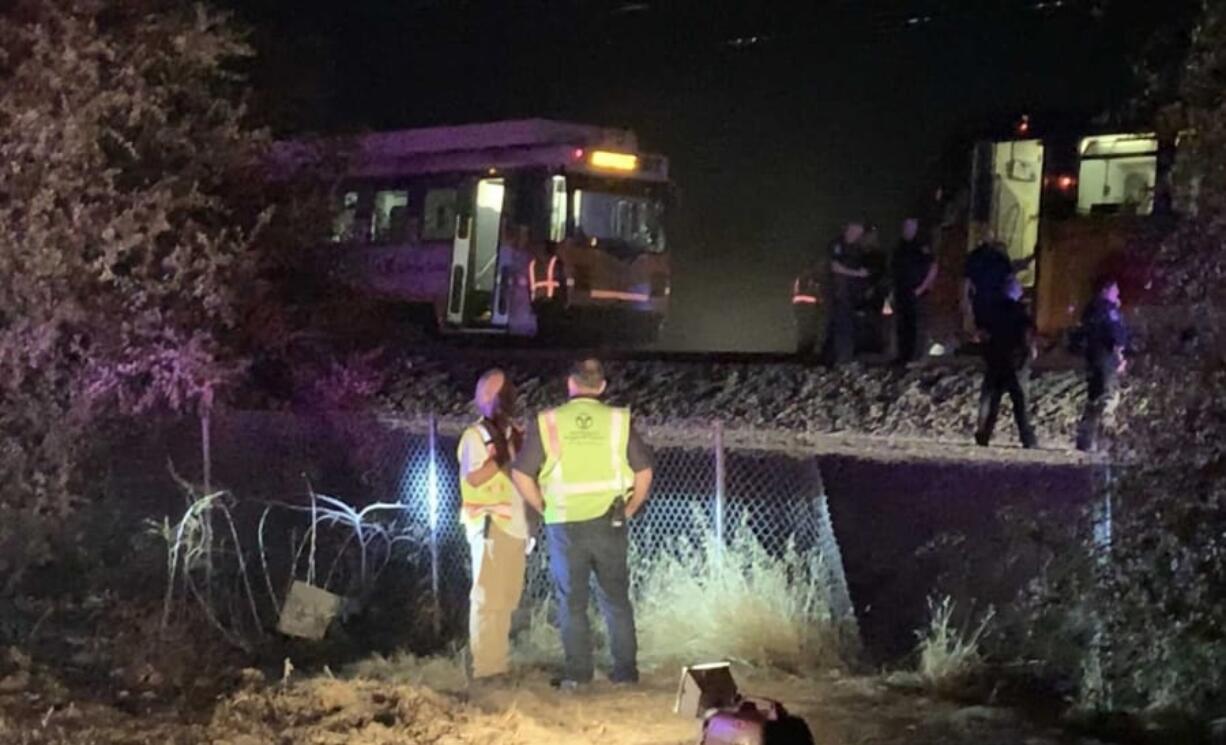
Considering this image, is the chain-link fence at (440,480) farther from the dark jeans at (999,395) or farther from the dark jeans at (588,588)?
the dark jeans at (588,588)

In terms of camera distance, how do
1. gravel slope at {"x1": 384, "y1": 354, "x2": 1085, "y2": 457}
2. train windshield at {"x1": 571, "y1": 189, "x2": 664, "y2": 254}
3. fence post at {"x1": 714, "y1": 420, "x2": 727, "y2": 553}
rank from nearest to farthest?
fence post at {"x1": 714, "y1": 420, "x2": 727, "y2": 553}, gravel slope at {"x1": 384, "y1": 354, "x2": 1085, "y2": 457}, train windshield at {"x1": 571, "y1": 189, "x2": 664, "y2": 254}

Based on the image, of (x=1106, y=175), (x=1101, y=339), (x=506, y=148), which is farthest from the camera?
(x=506, y=148)

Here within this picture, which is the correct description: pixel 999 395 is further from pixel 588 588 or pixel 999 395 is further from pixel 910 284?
pixel 588 588

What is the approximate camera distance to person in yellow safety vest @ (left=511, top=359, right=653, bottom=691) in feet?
27.3

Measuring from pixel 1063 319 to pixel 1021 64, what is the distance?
14553 mm

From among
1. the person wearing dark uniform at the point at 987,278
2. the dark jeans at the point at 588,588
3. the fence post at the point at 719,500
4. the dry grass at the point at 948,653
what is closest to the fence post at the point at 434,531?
the fence post at the point at 719,500

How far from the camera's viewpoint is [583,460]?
8336 mm

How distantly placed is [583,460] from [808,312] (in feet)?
46.4

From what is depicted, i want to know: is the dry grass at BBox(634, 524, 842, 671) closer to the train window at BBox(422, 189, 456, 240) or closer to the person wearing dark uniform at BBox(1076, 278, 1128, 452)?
the person wearing dark uniform at BBox(1076, 278, 1128, 452)

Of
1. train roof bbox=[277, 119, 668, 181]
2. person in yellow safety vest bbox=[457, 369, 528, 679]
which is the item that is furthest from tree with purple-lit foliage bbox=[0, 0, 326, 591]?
train roof bbox=[277, 119, 668, 181]

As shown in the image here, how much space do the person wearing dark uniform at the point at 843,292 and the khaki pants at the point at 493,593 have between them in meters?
9.70

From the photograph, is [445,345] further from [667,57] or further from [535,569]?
[667,57]

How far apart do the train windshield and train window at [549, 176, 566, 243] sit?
7.4 inches

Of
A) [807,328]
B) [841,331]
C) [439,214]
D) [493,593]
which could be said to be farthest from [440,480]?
[439,214]
